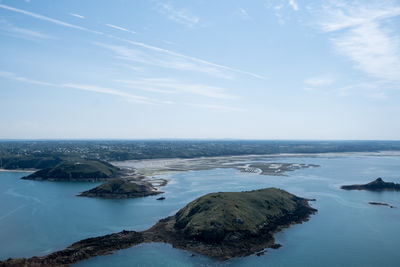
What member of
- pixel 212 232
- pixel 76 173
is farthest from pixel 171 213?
pixel 76 173

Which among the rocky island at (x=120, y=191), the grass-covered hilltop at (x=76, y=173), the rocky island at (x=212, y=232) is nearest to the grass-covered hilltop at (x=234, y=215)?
the rocky island at (x=212, y=232)

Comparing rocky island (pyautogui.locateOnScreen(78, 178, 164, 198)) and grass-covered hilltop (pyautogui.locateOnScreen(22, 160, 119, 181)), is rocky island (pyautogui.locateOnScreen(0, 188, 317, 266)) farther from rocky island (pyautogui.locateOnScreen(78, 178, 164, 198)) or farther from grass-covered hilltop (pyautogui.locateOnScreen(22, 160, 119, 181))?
grass-covered hilltop (pyautogui.locateOnScreen(22, 160, 119, 181))

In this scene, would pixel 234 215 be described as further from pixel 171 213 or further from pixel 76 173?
pixel 76 173

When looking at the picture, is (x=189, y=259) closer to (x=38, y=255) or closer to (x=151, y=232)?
(x=151, y=232)

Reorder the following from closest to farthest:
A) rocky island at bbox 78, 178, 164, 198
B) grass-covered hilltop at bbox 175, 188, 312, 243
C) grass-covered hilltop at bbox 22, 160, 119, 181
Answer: grass-covered hilltop at bbox 175, 188, 312, 243
rocky island at bbox 78, 178, 164, 198
grass-covered hilltop at bbox 22, 160, 119, 181

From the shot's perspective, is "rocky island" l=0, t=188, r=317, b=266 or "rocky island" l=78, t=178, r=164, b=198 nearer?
"rocky island" l=0, t=188, r=317, b=266

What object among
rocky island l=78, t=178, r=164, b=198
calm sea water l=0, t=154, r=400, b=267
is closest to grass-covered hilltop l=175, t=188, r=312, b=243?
calm sea water l=0, t=154, r=400, b=267

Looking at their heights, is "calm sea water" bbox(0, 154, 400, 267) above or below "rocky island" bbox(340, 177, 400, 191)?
below

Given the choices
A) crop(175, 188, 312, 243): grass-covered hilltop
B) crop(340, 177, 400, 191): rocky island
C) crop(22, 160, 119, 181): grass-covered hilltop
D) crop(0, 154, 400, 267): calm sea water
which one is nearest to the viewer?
crop(0, 154, 400, 267): calm sea water

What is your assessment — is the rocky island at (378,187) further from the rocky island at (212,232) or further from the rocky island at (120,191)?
the rocky island at (120,191)

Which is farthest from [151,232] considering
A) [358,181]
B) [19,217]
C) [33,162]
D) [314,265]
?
[33,162]
